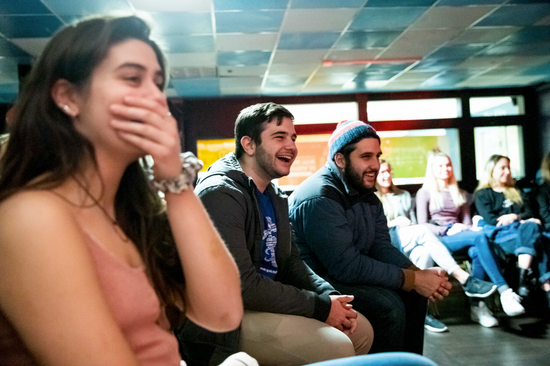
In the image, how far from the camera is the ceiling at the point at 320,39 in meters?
3.73

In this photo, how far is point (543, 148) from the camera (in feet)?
23.9

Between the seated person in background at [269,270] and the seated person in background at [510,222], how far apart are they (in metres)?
2.69

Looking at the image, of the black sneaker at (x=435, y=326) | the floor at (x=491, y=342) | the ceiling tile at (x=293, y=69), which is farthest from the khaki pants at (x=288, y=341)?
the ceiling tile at (x=293, y=69)

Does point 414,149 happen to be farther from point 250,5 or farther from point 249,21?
point 250,5

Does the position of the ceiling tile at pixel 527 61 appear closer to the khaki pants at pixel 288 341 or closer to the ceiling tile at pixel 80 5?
the ceiling tile at pixel 80 5

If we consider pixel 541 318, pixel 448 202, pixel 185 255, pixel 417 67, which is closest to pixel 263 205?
pixel 185 255

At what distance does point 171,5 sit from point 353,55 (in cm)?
251

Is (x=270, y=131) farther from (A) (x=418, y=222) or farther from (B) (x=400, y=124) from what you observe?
(B) (x=400, y=124)

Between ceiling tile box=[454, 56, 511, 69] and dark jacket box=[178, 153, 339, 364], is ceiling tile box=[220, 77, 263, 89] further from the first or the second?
dark jacket box=[178, 153, 339, 364]

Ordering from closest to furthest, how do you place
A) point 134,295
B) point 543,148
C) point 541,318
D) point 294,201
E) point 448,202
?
point 134,295
point 294,201
point 541,318
point 448,202
point 543,148

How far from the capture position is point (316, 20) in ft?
13.3

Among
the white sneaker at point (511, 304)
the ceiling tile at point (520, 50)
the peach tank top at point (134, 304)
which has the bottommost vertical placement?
the white sneaker at point (511, 304)

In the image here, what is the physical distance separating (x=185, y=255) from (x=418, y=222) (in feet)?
13.2

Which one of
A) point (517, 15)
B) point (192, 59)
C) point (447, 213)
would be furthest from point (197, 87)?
point (517, 15)
